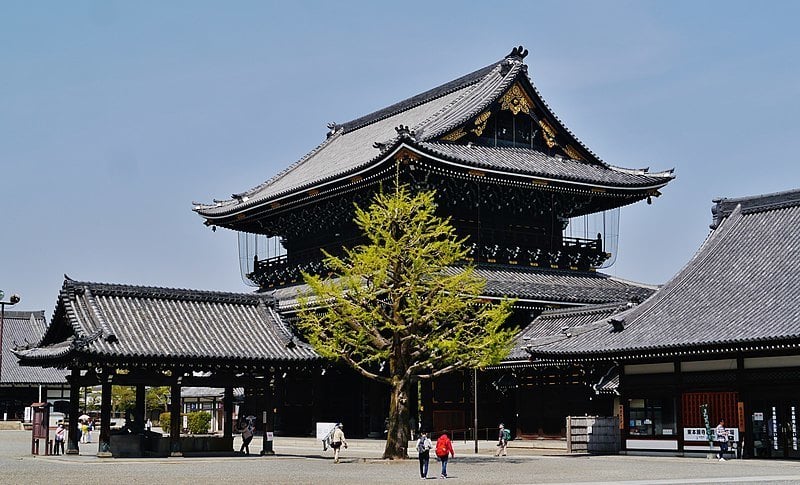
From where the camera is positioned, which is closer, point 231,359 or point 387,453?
point 387,453

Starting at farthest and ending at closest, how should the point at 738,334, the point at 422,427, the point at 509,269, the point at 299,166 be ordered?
the point at 299,166, the point at 509,269, the point at 422,427, the point at 738,334

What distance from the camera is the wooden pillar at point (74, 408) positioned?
3997cm

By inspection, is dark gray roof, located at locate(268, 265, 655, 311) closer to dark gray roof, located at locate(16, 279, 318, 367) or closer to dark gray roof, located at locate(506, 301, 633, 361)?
dark gray roof, located at locate(506, 301, 633, 361)

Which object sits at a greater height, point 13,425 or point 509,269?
point 509,269

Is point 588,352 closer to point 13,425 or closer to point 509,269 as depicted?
point 509,269

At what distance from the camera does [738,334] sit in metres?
36.7

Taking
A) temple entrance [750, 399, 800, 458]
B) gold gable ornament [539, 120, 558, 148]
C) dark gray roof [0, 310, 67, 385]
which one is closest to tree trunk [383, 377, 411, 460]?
temple entrance [750, 399, 800, 458]

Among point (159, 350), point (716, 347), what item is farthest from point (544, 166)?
point (159, 350)

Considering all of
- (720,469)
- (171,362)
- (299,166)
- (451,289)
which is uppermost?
(299,166)

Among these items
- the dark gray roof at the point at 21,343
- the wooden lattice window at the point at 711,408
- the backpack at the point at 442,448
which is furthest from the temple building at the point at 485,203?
the dark gray roof at the point at 21,343

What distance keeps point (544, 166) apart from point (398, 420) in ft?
69.0

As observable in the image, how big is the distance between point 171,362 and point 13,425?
4787 cm

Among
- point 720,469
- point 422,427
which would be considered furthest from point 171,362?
point 720,469

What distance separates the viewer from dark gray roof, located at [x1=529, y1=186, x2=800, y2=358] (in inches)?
1463
